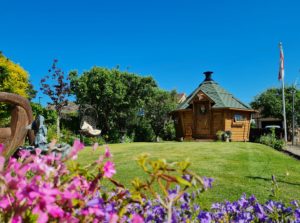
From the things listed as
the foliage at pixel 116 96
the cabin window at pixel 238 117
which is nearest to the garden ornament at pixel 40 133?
the cabin window at pixel 238 117

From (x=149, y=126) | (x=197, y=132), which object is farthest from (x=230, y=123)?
(x=149, y=126)

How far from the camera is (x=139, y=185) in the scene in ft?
3.51

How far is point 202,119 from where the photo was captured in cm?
2423

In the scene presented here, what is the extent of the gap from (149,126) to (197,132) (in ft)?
17.8

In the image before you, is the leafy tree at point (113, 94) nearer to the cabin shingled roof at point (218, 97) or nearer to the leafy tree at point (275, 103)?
the cabin shingled roof at point (218, 97)

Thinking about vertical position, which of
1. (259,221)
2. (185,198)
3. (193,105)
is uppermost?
(193,105)

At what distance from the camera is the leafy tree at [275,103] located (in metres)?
34.4

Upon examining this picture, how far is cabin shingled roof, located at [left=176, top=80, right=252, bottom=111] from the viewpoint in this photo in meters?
24.1

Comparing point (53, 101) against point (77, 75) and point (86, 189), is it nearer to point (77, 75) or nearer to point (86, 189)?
point (77, 75)


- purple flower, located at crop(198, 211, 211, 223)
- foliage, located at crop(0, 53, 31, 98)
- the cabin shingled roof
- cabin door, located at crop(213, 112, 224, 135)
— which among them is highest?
foliage, located at crop(0, 53, 31, 98)

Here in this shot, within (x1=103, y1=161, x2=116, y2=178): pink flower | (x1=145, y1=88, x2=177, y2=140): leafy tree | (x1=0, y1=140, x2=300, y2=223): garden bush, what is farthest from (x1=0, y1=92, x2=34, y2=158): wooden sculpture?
(x1=145, y1=88, x2=177, y2=140): leafy tree

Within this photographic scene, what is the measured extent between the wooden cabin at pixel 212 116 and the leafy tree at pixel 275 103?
10.9 m

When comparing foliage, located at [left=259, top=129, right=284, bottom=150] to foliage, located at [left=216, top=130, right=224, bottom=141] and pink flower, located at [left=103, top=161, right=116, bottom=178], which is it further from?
pink flower, located at [left=103, top=161, right=116, bottom=178]

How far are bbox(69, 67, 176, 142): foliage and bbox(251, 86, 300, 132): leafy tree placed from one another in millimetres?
13679
